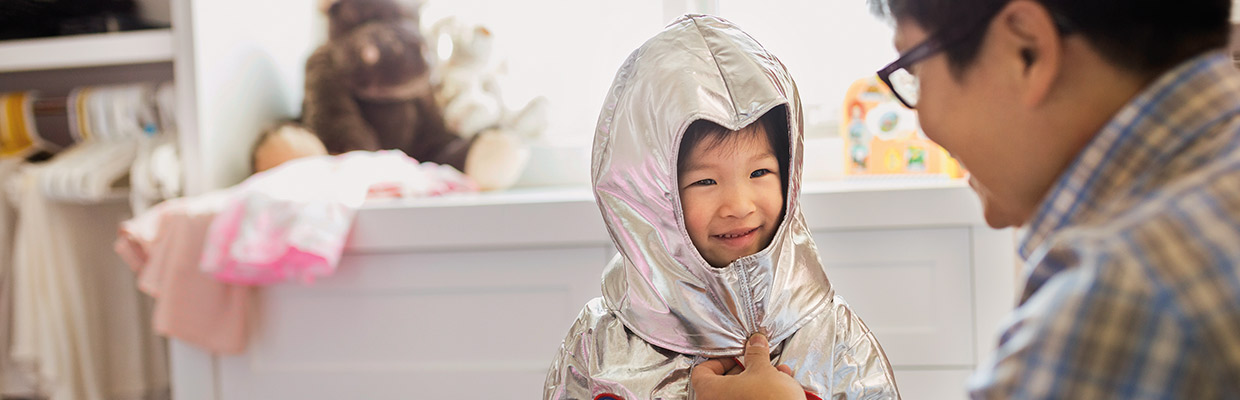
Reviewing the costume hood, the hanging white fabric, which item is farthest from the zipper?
the hanging white fabric

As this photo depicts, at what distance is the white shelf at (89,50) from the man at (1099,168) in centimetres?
147

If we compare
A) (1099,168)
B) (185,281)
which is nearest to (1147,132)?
(1099,168)

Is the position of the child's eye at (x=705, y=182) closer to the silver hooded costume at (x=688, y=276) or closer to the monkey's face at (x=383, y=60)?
the silver hooded costume at (x=688, y=276)

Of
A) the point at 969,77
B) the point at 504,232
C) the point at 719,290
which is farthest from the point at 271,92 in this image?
the point at 969,77

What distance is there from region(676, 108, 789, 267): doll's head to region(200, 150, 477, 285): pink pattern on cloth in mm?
750

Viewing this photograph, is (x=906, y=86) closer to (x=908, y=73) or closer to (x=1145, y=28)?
(x=908, y=73)

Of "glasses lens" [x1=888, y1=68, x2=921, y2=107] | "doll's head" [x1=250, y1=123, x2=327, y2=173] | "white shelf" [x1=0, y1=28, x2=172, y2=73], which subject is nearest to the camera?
"glasses lens" [x1=888, y1=68, x2=921, y2=107]

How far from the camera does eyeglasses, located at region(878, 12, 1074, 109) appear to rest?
0.50 metres

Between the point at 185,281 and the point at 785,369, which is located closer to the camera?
the point at 785,369

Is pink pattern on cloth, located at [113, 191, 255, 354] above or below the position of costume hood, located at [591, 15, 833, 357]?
below

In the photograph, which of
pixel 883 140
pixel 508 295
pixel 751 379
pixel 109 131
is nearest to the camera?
pixel 751 379

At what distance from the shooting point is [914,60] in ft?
1.90

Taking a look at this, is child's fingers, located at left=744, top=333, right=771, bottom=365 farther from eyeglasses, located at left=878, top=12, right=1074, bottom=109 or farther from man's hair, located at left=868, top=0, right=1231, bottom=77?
man's hair, located at left=868, top=0, right=1231, bottom=77

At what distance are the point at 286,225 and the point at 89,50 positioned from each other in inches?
23.2
